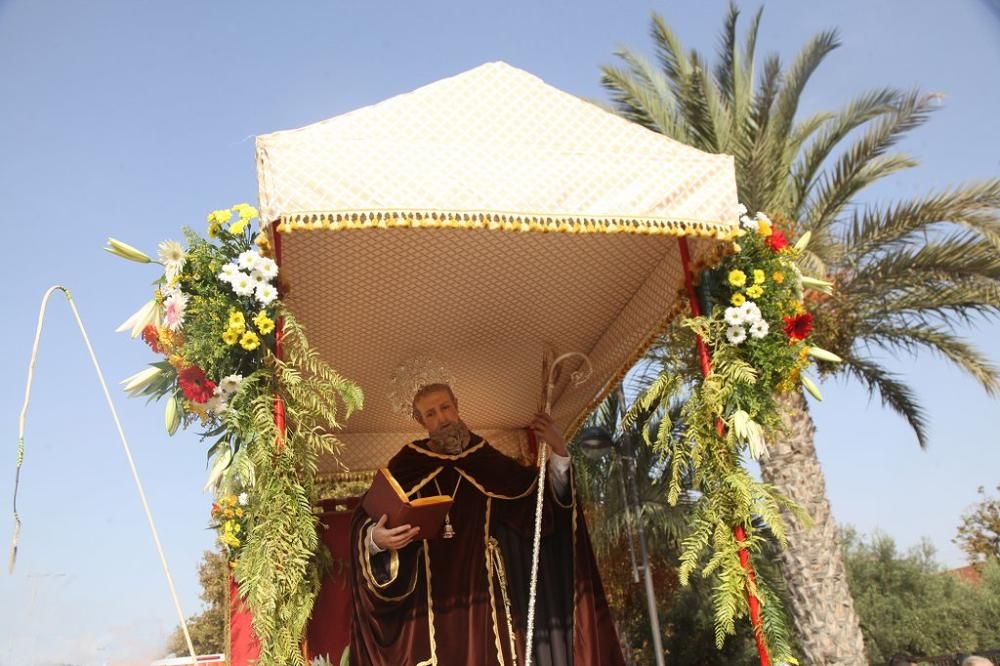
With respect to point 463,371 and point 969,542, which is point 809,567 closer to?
point 463,371

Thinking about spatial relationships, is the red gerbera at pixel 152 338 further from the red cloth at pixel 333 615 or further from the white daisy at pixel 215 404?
the red cloth at pixel 333 615

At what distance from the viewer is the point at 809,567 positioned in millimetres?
11789

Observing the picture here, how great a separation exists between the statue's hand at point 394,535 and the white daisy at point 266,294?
1.47 m

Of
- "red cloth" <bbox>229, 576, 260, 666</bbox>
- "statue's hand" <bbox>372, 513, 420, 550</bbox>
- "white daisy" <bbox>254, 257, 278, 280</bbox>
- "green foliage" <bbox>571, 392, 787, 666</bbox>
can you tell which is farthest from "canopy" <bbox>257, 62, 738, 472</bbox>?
"green foliage" <bbox>571, 392, 787, 666</bbox>

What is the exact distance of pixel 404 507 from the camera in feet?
17.0

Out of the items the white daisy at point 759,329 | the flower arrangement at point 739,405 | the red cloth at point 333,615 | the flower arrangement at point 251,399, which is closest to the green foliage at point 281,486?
the flower arrangement at point 251,399

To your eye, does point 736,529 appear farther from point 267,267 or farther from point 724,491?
point 267,267

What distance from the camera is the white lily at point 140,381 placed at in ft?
17.2

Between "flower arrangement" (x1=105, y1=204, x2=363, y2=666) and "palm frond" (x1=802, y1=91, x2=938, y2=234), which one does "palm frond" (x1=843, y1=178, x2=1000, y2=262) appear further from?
"flower arrangement" (x1=105, y1=204, x2=363, y2=666)

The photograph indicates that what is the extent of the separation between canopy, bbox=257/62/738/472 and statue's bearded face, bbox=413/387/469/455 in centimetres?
45

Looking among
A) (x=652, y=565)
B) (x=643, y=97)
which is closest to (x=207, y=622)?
(x=652, y=565)

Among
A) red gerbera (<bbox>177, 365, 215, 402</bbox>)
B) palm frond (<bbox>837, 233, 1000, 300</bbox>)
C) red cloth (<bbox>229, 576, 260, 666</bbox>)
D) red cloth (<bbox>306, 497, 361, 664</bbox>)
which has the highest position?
palm frond (<bbox>837, 233, 1000, 300</bbox>)

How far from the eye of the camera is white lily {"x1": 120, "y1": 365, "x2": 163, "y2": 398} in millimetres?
5254

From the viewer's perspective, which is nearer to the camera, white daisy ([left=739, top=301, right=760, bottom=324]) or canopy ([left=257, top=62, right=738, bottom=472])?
canopy ([left=257, top=62, right=738, bottom=472])
